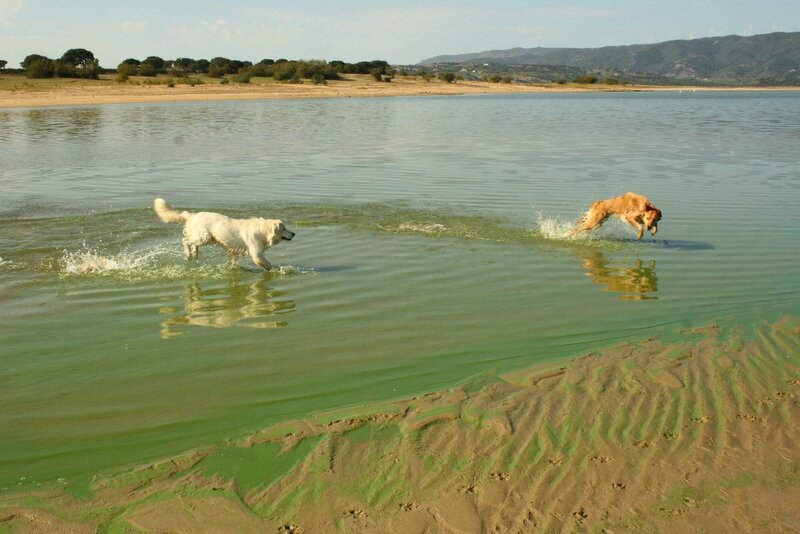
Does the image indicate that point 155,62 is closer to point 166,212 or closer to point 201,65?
point 201,65

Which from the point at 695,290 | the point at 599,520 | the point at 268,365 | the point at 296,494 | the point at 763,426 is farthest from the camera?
the point at 695,290

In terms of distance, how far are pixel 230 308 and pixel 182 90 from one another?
6180cm

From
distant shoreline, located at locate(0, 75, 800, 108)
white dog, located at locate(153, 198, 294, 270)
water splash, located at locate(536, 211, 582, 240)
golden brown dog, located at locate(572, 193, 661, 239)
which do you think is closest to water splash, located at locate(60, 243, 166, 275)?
white dog, located at locate(153, 198, 294, 270)

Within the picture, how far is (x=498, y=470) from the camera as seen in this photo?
573 centimetres

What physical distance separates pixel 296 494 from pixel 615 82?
409ft

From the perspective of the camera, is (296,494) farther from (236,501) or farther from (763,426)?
(763,426)

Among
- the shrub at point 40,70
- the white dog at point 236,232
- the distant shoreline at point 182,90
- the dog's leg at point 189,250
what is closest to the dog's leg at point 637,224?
the white dog at point 236,232

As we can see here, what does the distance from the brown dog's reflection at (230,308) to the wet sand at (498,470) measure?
10.1ft

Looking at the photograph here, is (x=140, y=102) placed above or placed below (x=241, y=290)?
above

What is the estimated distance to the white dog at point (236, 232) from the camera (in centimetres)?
1134

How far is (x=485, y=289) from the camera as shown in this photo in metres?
10.6

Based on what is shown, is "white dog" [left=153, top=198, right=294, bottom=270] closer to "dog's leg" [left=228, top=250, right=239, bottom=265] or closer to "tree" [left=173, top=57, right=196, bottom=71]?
"dog's leg" [left=228, top=250, right=239, bottom=265]

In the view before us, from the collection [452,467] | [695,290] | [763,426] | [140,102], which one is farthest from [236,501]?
[140,102]

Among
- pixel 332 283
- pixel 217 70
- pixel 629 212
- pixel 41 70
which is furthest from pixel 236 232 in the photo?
pixel 217 70
